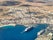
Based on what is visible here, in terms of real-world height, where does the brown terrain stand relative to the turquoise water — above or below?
below

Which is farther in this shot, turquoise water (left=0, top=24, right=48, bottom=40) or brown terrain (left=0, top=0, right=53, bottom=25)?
brown terrain (left=0, top=0, right=53, bottom=25)

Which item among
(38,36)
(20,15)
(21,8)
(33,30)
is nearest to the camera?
(38,36)

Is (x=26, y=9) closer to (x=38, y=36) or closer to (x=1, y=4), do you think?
(x=1, y=4)

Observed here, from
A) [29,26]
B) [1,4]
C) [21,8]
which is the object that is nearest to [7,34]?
[29,26]

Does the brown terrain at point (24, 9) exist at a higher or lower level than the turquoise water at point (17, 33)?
lower

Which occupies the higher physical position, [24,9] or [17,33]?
[17,33]

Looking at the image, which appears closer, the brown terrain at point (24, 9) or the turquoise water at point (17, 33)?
the turquoise water at point (17, 33)

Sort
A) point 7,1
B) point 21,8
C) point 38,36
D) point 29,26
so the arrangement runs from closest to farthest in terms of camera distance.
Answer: point 38,36, point 29,26, point 21,8, point 7,1

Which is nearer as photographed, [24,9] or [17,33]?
[17,33]
